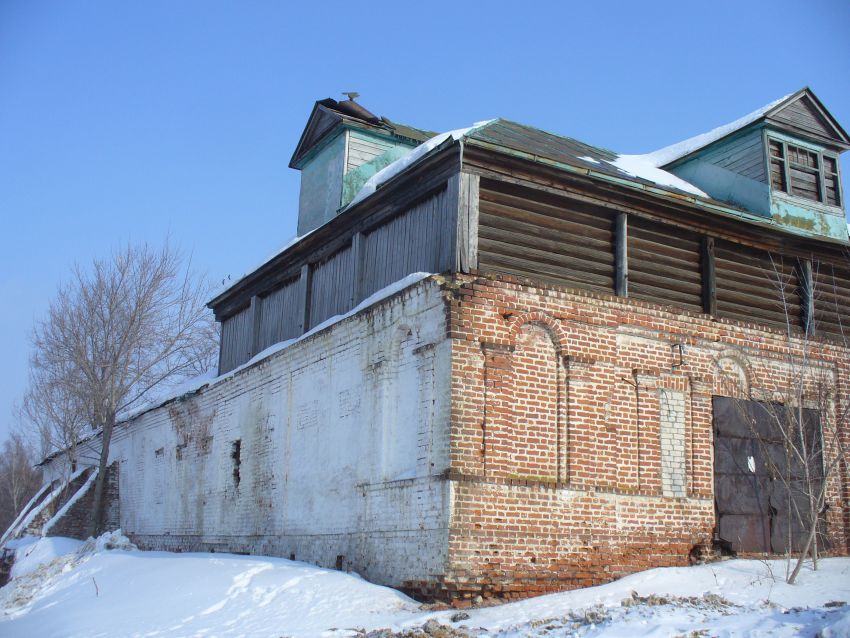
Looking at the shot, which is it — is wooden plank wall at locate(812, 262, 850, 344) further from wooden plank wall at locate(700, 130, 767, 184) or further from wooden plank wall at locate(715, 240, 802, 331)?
wooden plank wall at locate(700, 130, 767, 184)

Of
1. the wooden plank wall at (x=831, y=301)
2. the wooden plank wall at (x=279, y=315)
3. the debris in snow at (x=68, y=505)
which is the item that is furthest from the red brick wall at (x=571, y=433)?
the debris in snow at (x=68, y=505)

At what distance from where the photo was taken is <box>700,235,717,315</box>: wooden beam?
45.1 ft

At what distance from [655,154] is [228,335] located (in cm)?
1034

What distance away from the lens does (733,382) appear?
13.4 metres

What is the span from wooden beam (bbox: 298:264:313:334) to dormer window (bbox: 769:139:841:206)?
850 centimetres

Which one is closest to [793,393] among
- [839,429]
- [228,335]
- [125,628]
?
[839,429]

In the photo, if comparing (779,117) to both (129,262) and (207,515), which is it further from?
(129,262)

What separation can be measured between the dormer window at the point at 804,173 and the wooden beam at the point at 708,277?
259cm

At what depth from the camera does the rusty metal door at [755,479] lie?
42.2 ft

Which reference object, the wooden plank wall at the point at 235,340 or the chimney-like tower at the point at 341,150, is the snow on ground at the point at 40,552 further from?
the chimney-like tower at the point at 341,150

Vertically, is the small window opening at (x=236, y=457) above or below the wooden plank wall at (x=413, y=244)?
below

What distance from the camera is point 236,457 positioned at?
A: 17.2 metres

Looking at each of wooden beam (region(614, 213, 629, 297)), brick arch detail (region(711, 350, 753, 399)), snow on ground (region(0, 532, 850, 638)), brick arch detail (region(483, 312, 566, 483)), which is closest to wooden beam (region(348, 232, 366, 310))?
brick arch detail (region(483, 312, 566, 483))

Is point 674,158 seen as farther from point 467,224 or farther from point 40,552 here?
point 40,552
